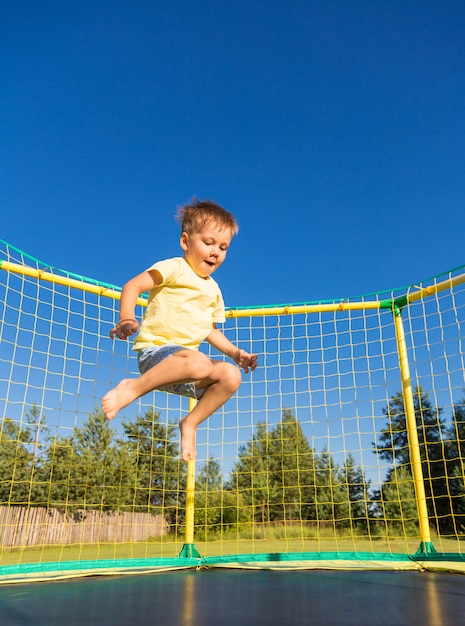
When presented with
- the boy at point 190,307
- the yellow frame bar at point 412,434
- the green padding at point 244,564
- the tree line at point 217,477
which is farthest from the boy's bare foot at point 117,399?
the tree line at point 217,477

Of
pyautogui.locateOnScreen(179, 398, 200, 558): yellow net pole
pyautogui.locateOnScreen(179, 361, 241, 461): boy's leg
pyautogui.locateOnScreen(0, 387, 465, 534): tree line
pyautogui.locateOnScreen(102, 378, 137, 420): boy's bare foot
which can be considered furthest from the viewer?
pyautogui.locateOnScreen(0, 387, 465, 534): tree line

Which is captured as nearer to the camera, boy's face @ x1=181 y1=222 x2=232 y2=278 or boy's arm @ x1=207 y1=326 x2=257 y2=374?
boy's face @ x1=181 y1=222 x2=232 y2=278

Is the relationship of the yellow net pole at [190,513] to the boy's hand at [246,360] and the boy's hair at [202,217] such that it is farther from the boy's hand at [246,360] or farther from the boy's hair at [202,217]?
the boy's hair at [202,217]

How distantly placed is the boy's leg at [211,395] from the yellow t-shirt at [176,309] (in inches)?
6.6

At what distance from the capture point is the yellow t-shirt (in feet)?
6.90

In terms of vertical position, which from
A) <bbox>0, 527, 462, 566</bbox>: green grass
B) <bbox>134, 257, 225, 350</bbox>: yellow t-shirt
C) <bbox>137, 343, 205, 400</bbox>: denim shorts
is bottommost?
<bbox>0, 527, 462, 566</bbox>: green grass

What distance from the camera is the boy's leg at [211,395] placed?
2.10 meters

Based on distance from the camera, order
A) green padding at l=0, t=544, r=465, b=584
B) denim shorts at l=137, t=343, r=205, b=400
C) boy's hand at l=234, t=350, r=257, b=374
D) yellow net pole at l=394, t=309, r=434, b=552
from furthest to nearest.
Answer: yellow net pole at l=394, t=309, r=434, b=552 < green padding at l=0, t=544, r=465, b=584 < boy's hand at l=234, t=350, r=257, b=374 < denim shorts at l=137, t=343, r=205, b=400

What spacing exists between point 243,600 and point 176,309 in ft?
4.30

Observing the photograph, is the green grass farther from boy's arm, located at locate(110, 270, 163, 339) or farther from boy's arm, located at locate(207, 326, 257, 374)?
boy's arm, located at locate(110, 270, 163, 339)

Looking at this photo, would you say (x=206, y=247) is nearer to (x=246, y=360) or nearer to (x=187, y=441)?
(x=246, y=360)

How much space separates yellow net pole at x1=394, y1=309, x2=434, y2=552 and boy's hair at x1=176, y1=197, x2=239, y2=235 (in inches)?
97.2

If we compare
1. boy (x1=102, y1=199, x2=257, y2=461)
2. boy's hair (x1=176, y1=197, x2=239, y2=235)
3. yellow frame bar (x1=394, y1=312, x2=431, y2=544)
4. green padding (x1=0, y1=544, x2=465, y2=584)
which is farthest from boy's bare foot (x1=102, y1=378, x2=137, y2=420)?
yellow frame bar (x1=394, y1=312, x2=431, y2=544)

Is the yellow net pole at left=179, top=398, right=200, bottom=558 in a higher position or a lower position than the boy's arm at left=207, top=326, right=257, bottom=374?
lower
